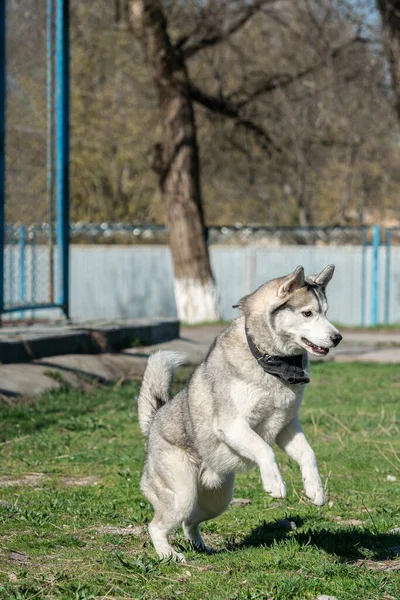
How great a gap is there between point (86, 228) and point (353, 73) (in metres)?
8.30

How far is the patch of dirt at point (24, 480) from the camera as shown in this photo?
7004mm

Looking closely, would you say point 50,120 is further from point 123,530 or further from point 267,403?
point 267,403

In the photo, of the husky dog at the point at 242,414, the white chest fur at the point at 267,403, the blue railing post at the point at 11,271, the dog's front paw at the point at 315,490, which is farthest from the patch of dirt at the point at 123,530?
the blue railing post at the point at 11,271

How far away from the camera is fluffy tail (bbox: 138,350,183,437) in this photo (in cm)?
574

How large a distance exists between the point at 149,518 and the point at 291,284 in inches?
71.9

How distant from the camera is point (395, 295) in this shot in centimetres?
2438

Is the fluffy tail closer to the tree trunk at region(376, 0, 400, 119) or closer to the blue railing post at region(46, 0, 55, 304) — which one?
the blue railing post at region(46, 0, 55, 304)

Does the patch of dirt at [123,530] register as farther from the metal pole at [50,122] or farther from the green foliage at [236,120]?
Result: the green foliage at [236,120]

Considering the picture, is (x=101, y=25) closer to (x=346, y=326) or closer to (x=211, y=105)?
(x=211, y=105)

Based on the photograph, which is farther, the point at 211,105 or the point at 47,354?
the point at 211,105

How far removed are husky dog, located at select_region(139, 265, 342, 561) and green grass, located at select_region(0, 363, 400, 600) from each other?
31 centimetres

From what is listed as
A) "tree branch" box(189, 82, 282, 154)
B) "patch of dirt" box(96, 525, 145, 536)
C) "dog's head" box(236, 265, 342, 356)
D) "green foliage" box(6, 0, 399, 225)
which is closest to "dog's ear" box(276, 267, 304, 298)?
"dog's head" box(236, 265, 342, 356)

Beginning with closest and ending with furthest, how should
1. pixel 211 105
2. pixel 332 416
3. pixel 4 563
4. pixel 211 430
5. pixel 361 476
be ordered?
pixel 4 563 → pixel 211 430 → pixel 361 476 → pixel 332 416 → pixel 211 105

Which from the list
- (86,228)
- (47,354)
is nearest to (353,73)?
(86,228)
